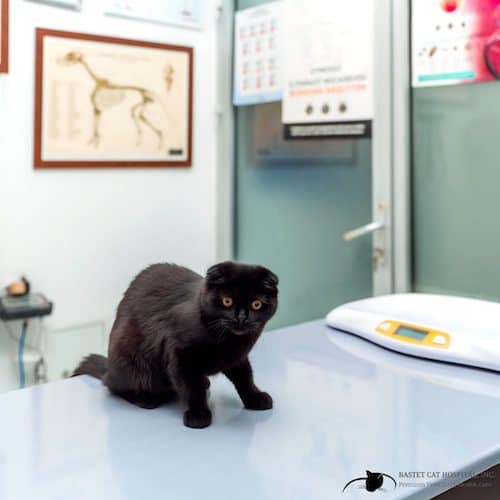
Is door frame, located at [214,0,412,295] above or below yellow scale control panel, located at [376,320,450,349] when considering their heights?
above

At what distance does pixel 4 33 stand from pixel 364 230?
4.16 feet

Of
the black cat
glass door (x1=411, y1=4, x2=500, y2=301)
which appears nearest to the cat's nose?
the black cat

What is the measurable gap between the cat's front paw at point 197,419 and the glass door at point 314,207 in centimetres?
113

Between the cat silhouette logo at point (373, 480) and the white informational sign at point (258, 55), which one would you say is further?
the white informational sign at point (258, 55)

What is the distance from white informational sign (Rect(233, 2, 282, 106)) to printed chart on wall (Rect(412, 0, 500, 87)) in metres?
0.58

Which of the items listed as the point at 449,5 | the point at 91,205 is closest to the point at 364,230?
the point at 449,5

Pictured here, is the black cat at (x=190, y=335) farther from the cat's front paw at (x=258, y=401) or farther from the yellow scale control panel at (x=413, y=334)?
the yellow scale control panel at (x=413, y=334)

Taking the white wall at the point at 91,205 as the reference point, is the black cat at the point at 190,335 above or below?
below

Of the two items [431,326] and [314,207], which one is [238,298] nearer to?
[431,326]

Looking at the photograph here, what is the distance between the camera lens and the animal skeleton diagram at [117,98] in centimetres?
226

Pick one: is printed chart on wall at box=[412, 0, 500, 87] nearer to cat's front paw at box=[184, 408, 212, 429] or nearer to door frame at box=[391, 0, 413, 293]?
door frame at box=[391, 0, 413, 293]

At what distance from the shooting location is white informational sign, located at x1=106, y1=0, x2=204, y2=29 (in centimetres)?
232

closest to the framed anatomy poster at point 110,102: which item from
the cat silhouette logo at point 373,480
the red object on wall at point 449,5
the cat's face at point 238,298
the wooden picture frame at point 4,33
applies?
the wooden picture frame at point 4,33

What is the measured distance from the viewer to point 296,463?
0.89 meters
